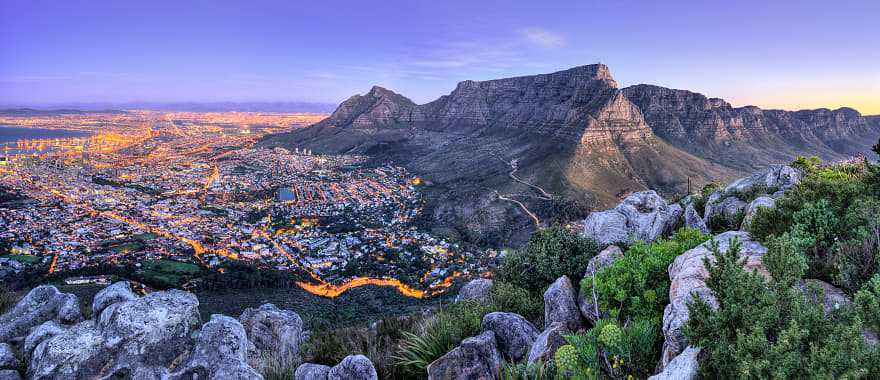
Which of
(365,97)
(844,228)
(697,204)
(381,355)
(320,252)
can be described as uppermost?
(365,97)

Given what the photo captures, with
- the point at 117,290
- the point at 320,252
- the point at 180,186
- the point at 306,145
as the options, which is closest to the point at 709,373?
the point at 117,290

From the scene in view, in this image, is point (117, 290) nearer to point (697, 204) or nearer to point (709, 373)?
point (709, 373)

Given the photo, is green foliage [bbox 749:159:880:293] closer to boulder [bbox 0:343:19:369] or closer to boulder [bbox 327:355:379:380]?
boulder [bbox 327:355:379:380]

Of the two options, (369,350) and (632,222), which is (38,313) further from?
(632,222)

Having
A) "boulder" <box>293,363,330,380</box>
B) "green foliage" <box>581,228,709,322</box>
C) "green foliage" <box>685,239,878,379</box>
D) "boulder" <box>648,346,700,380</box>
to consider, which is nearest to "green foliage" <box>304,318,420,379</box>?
"boulder" <box>293,363,330,380</box>

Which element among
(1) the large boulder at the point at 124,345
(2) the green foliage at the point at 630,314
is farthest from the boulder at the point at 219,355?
(2) the green foliage at the point at 630,314

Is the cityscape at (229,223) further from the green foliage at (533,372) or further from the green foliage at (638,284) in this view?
the green foliage at (533,372)
